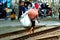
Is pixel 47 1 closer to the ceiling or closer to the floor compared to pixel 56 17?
closer to the ceiling

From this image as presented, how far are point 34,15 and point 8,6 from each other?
604 centimetres

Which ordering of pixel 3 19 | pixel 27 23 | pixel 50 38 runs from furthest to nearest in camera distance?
pixel 3 19 < pixel 27 23 < pixel 50 38

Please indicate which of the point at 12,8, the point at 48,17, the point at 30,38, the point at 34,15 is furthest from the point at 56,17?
the point at 30,38

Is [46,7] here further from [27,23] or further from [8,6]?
[27,23]

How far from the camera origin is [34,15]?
1022 centimetres

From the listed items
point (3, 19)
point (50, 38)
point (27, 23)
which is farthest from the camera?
point (3, 19)

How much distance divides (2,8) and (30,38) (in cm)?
794

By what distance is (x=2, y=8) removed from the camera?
52.4 ft

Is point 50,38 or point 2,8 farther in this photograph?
point 2,8

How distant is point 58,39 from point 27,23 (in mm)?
2493

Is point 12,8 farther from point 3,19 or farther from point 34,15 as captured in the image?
point 34,15

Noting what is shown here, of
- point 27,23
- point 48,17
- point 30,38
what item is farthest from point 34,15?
point 48,17

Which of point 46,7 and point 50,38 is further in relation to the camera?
point 46,7

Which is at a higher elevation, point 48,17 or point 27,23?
point 27,23
